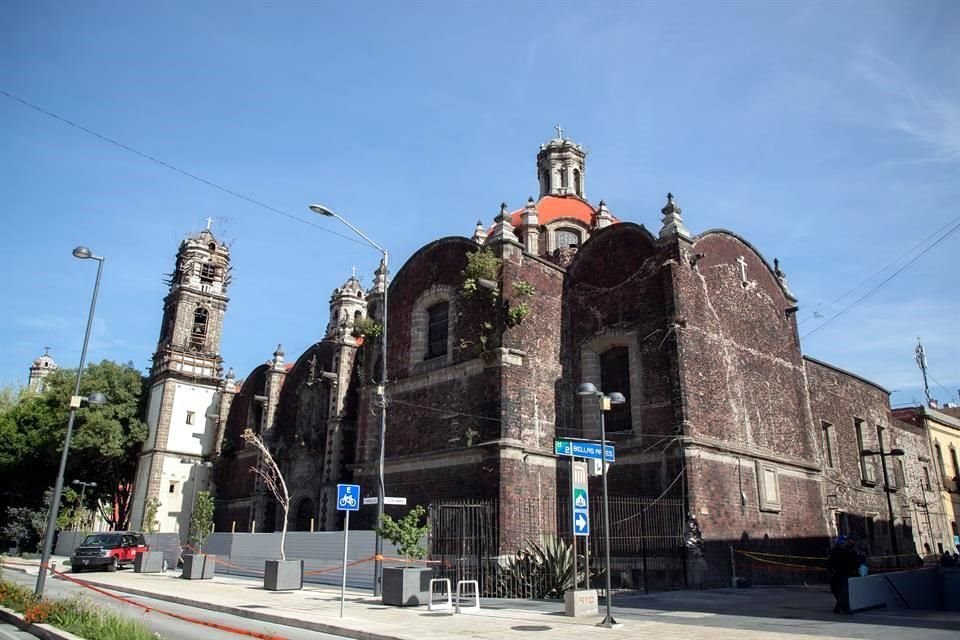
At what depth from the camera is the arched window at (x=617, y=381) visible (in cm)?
2341

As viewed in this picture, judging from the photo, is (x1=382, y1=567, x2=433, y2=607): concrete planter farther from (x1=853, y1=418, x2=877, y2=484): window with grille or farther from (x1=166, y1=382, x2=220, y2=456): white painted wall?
(x1=166, y1=382, x2=220, y2=456): white painted wall

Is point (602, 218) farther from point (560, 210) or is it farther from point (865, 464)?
point (865, 464)

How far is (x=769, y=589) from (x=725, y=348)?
7.59m

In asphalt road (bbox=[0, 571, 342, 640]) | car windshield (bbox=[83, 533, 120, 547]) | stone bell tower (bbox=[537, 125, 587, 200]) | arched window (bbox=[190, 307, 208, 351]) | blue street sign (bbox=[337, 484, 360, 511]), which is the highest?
stone bell tower (bbox=[537, 125, 587, 200])

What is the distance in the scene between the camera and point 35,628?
10602 millimetres

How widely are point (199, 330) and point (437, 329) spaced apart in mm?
26352

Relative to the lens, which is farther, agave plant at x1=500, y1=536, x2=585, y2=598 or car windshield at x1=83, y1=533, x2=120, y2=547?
car windshield at x1=83, y1=533, x2=120, y2=547

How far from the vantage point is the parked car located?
27703 mm

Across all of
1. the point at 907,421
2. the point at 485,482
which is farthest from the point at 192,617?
the point at 907,421

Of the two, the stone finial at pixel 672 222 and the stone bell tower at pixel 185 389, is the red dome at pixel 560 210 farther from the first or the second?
the stone bell tower at pixel 185 389

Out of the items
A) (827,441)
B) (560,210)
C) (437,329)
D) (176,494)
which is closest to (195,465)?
(176,494)

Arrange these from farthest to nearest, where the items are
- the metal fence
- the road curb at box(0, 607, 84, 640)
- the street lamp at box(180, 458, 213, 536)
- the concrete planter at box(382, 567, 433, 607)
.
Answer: the street lamp at box(180, 458, 213, 536) → the metal fence → the concrete planter at box(382, 567, 433, 607) → the road curb at box(0, 607, 84, 640)

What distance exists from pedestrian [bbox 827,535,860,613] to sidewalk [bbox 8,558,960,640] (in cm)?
38

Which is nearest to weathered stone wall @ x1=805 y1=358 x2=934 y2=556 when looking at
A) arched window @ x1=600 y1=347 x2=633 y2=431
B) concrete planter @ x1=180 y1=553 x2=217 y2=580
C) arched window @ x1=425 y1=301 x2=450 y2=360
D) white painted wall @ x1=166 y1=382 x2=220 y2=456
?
arched window @ x1=600 y1=347 x2=633 y2=431
